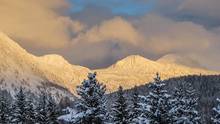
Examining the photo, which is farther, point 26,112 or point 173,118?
point 26,112

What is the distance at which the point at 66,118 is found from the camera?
45625 mm

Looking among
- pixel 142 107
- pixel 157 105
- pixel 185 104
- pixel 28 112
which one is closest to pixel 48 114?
pixel 28 112

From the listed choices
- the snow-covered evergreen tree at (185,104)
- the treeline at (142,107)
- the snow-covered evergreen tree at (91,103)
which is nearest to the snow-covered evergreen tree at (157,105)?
the treeline at (142,107)

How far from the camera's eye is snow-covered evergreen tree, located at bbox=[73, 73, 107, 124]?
45656 mm

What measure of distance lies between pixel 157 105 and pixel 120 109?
9167 millimetres

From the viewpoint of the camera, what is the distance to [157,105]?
1736 inches

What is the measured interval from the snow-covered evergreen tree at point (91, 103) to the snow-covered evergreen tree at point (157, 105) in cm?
384

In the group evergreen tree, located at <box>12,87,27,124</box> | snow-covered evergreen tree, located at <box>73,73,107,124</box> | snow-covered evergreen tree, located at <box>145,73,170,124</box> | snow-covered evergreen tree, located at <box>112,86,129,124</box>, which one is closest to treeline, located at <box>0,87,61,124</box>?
evergreen tree, located at <box>12,87,27,124</box>

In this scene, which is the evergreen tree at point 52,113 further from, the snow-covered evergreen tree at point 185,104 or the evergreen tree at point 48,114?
the snow-covered evergreen tree at point 185,104

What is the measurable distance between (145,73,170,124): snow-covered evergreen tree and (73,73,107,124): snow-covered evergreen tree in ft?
12.6

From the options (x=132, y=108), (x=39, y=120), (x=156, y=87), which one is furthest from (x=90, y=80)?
(x=39, y=120)

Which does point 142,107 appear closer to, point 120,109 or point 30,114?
point 120,109

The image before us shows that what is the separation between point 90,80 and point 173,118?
7.36m

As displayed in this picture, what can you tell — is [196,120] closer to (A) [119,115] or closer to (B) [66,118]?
(A) [119,115]
